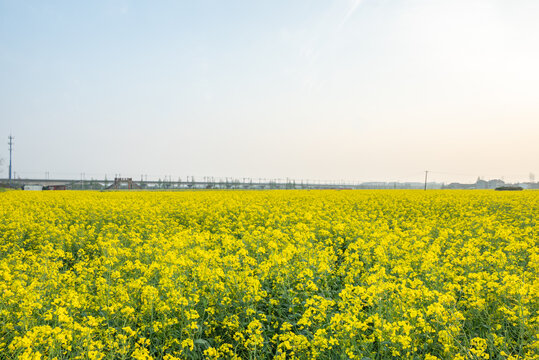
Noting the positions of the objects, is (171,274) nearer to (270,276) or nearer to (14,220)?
(270,276)

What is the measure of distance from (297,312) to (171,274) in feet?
5.64

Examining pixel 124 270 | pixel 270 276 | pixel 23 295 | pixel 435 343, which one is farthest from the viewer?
pixel 124 270

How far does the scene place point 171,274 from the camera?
4.31 m

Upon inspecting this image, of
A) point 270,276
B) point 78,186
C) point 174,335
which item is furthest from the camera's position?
point 78,186

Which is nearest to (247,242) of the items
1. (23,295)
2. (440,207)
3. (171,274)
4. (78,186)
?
(171,274)

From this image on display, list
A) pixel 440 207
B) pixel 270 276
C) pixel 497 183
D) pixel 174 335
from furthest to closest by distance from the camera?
pixel 497 183
pixel 440 207
pixel 270 276
pixel 174 335

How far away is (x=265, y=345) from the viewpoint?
148 inches

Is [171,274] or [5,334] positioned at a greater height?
[171,274]

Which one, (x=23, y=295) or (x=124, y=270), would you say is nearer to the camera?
(x=23, y=295)

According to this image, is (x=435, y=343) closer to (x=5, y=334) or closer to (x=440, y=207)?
(x=5, y=334)

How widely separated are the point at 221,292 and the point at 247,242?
290cm

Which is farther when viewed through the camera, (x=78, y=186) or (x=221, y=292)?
(x=78, y=186)

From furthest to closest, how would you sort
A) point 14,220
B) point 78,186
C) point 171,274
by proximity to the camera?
point 78,186 → point 14,220 → point 171,274

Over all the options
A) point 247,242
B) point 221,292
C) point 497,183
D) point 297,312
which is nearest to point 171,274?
point 221,292
